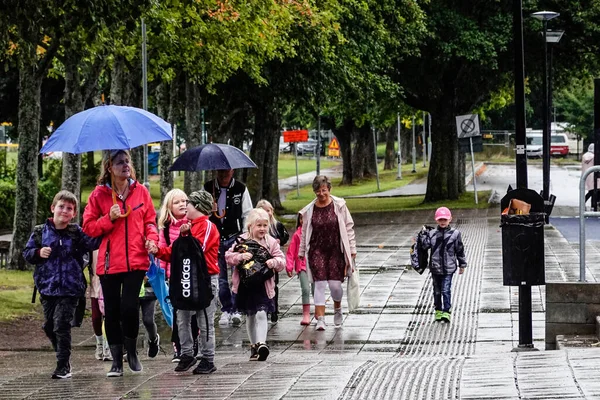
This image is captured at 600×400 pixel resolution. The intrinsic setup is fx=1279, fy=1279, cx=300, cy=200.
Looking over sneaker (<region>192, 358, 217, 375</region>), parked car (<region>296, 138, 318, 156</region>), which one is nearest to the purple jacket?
Result: sneaker (<region>192, 358, 217, 375</region>)

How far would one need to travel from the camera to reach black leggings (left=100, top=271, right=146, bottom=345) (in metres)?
9.97

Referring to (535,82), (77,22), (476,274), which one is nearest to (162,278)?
(77,22)

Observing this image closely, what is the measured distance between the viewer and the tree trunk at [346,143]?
61938 millimetres

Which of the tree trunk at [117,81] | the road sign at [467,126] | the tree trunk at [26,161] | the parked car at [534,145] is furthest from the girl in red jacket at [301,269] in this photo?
the parked car at [534,145]

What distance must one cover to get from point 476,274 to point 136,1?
7.32m

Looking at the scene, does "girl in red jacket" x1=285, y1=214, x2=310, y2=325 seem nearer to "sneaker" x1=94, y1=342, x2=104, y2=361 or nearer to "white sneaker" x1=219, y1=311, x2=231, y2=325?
"white sneaker" x1=219, y1=311, x2=231, y2=325

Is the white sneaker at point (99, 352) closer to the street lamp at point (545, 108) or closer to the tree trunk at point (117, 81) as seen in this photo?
the tree trunk at point (117, 81)

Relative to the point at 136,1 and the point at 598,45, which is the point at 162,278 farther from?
the point at 598,45

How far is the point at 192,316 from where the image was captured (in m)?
11.0

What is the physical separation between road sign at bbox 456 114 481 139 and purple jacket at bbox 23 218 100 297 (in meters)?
28.9

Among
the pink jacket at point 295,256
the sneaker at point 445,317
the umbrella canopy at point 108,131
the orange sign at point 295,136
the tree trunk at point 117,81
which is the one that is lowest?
the sneaker at point 445,317

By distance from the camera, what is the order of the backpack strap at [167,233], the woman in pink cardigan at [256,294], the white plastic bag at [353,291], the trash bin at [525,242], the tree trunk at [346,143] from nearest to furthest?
the backpack strap at [167,233] < the woman in pink cardigan at [256,294] < the trash bin at [525,242] < the white plastic bag at [353,291] < the tree trunk at [346,143]

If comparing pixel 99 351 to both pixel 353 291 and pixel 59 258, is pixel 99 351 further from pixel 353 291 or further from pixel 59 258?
pixel 353 291

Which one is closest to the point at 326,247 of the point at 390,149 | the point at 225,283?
the point at 225,283
